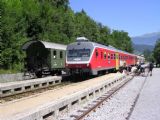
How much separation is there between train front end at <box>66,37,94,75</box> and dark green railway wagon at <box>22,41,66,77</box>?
205cm

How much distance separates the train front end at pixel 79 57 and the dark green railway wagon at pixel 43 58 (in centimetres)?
205

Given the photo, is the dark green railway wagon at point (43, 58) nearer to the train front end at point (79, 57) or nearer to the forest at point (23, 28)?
the train front end at point (79, 57)

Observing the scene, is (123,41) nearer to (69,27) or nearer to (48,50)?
(69,27)

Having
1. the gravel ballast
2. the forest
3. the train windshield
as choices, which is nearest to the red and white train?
the train windshield

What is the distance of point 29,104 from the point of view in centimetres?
1395

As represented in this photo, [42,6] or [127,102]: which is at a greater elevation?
[42,6]

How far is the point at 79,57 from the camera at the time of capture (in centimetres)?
2991

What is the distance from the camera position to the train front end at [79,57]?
29.1 meters

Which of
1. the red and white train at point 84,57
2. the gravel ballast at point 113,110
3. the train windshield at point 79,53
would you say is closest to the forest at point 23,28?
the train windshield at point 79,53

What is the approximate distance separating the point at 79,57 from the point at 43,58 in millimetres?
3682

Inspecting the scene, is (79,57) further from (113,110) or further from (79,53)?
(113,110)

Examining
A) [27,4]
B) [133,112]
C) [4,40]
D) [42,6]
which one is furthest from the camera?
[42,6]

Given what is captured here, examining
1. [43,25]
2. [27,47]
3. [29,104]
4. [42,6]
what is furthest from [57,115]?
[42,6]

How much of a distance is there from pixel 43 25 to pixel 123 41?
11515cm
